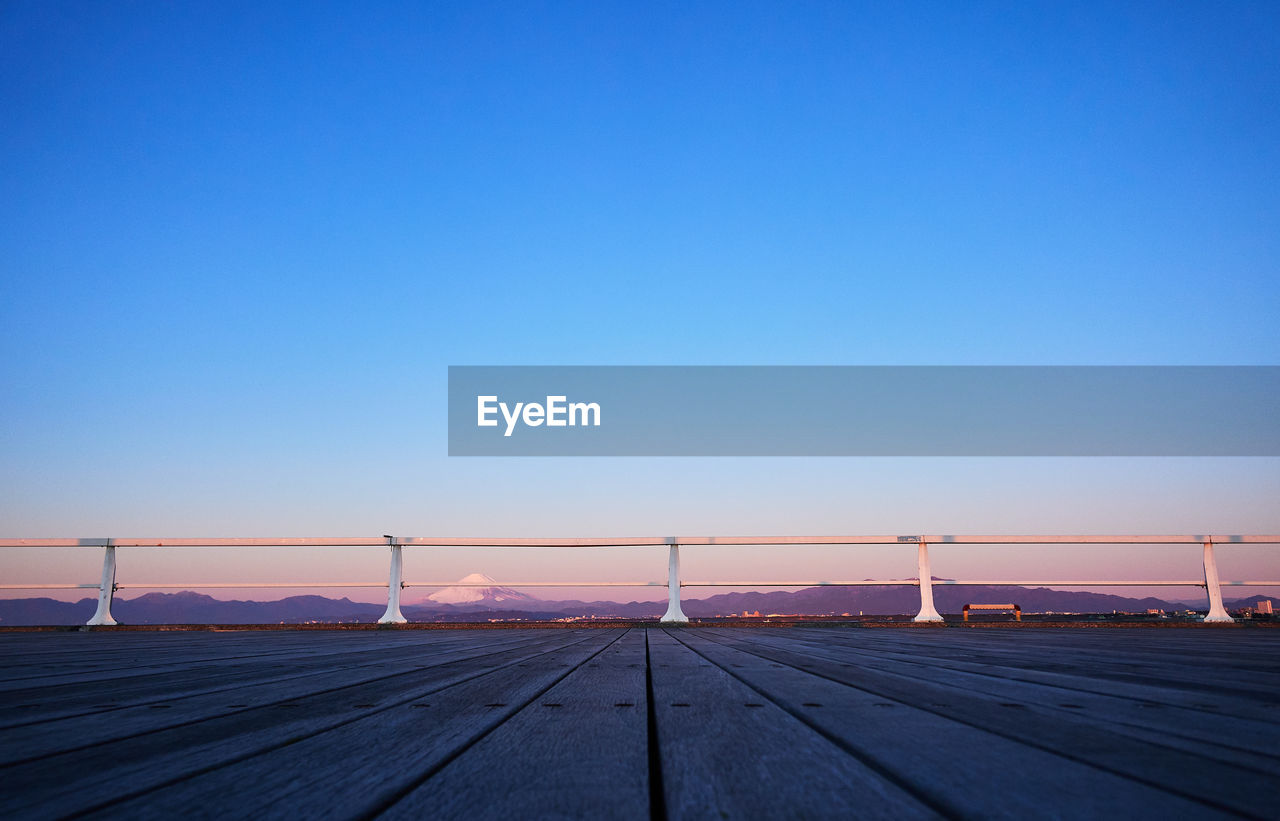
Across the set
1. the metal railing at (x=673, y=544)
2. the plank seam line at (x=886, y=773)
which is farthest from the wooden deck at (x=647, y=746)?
the metal railing at (x=673, y=544)

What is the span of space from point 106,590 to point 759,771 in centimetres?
884

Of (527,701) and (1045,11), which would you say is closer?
(527,701)

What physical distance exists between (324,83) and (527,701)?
1438 cm

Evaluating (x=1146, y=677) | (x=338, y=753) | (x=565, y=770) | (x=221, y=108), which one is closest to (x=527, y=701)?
(x=338, y=753)

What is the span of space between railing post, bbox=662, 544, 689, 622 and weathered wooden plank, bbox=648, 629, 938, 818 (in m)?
6.18

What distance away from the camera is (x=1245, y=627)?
634cm

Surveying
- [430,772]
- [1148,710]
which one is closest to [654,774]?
[430,772]

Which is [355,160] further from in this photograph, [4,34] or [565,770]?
[565,770]

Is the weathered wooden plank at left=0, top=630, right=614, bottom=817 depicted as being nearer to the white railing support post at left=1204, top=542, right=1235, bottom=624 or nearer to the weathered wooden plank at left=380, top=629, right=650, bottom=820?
the weathered wooden plank at left=380, top=629, right=650, bottom=820

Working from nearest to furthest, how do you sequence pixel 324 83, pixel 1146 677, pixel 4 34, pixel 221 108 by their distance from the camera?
1. pixel 1146 677
2. pixel 4 34
3. pixel 221 108
4. pixel 324 83

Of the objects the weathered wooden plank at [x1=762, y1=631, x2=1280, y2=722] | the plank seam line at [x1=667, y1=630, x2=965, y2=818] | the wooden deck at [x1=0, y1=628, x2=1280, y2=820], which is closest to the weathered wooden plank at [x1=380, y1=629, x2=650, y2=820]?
the wooden deck at [x1=0, y1=628, x2=1280, y2=820]

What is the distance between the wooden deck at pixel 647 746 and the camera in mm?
637

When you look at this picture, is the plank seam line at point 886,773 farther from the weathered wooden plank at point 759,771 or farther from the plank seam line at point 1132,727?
the plank seam line at point 1132,727

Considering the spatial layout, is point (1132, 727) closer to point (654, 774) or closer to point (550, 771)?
point (654, 774)
